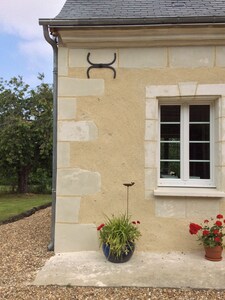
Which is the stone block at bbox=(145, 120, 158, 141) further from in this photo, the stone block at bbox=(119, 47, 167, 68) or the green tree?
the green tree

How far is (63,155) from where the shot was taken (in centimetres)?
429

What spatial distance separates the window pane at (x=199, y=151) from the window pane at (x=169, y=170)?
284 millimetres

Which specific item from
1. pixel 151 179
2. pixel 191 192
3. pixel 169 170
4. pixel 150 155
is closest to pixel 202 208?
pixel 191 192

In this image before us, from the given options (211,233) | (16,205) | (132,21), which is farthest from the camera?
(16,205)

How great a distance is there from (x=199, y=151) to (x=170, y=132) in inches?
21.0

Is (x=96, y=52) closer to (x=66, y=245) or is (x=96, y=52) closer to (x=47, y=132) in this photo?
(x=66, y=245)

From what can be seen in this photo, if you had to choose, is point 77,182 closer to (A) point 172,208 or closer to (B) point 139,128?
(B) point 139,128

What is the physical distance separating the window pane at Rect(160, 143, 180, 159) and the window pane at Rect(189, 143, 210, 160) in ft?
0.65

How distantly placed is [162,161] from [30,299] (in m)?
2.60

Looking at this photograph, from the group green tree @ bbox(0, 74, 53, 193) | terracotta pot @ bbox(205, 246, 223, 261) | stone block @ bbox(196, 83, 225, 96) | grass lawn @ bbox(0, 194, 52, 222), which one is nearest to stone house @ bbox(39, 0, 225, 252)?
stone block @ bbox(196, 83, 225, 96)

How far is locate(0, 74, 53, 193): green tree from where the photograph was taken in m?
13.0

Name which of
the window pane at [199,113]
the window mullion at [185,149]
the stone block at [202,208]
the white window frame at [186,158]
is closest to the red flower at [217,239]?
the stone block at [202,208]

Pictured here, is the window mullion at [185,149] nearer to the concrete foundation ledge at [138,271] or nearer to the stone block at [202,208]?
the stone block at [202,208]

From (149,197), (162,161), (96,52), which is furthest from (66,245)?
(96,52)
